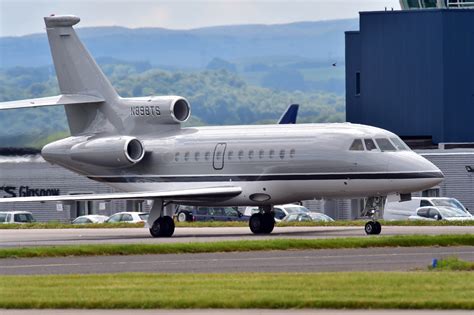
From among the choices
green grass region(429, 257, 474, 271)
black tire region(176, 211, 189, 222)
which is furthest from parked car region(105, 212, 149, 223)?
green grass region(429, 257, 474, 271)

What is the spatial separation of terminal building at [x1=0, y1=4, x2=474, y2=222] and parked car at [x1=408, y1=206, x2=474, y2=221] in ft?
48.8

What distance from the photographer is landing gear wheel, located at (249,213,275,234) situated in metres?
45.5

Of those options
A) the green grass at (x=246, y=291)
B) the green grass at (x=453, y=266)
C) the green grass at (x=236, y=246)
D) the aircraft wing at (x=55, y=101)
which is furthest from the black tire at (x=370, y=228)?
the green grass at (x=246, y=291)

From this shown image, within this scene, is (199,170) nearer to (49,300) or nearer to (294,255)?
(294,255)

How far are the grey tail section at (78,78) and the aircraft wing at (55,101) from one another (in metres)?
0.19

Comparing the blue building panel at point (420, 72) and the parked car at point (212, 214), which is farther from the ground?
the blue building panel at point (420, 72)

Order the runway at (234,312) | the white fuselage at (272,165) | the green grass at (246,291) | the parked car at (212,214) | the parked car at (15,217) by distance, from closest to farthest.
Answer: the runway at (234,312) < the green grass at (246,291) < the white fuselage at (272,165) < the parked car at (212,214) < the parked car at (15,217)

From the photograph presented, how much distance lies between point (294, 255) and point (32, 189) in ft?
153

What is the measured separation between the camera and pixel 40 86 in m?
133

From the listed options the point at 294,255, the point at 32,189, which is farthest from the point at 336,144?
the point at 32,189

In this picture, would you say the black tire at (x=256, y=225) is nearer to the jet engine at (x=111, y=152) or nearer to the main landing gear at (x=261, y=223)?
the main landing gear at (x=261, y=223)

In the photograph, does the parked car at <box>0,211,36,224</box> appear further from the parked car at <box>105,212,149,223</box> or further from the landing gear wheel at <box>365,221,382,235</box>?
the landing gear wheel at <box>365,221,382,235</box>

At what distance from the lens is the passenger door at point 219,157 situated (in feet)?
151

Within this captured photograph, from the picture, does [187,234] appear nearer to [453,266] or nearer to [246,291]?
[453,266]
